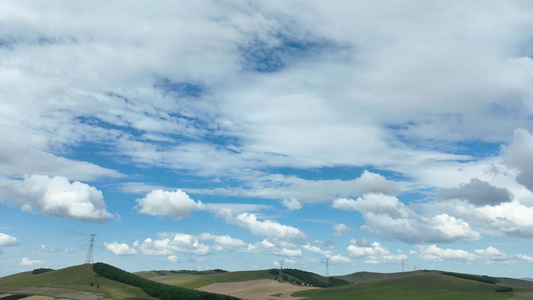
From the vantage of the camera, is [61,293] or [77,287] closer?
[61,293]

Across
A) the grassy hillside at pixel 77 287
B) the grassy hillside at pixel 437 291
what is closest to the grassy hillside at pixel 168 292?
the grassy hillside at pixel 77 287

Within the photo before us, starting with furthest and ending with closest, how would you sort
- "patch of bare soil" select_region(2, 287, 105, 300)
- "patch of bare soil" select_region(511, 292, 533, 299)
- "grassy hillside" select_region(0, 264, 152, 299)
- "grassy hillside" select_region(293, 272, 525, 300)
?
"grassy hillside" select_region(293, 272, 525, 300) < "patch of bare soil" select_region(511, 292, 533, 299) < "grassy hillside" select_region(0, 264, 152, 299) < "patch of bare soil" select_region(2, 287, 105, 300)

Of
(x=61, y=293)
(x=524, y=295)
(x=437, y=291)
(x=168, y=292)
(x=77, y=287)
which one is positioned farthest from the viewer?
(x=437, y=291)

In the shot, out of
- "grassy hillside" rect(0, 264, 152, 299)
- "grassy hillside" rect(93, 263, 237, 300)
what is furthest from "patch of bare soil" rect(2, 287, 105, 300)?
"grassy hillside" rect(93, 263, 237, 300)

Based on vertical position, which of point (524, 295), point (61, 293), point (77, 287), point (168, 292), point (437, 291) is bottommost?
point (168, 292)

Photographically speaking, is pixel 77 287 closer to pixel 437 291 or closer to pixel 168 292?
pixel 168 292

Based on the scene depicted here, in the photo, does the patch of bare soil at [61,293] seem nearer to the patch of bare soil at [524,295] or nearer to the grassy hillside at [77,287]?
the grassy hillside at [77,287]

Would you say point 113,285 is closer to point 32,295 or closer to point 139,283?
point 139,283

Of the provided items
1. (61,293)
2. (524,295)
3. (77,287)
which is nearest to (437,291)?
(524,295)

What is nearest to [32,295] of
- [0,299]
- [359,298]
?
[0,299]

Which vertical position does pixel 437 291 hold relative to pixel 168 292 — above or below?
above

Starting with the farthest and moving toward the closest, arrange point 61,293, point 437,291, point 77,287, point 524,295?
point 437,291 < point 77,287 < point 524,295 < point 61,293

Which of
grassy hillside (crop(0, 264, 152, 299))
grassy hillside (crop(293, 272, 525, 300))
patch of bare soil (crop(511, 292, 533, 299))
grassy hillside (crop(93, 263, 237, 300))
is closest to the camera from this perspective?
grassy hillside (crop(0, 264, 152, 299))

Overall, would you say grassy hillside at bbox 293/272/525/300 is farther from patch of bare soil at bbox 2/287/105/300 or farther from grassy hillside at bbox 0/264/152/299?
patch of bare soil at bbox 2/287/105/300
